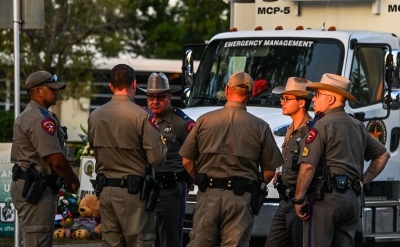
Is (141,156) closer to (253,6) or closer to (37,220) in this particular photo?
(37,220)

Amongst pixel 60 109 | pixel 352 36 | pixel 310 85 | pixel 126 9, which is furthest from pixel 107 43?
pixel 310 85

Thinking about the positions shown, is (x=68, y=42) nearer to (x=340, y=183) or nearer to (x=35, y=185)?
(x=35, y=185)

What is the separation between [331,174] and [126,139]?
65.6 inches

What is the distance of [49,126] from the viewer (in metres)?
9.07

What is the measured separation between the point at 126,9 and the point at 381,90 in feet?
62.2

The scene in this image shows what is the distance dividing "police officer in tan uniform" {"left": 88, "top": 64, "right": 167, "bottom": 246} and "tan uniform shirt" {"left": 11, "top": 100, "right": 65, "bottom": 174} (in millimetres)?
369

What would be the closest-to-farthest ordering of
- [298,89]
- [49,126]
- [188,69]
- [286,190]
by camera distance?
[49,126] < [286,190] < [298,89] < [188,69]

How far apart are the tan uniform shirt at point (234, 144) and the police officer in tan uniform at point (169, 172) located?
47.8 inches

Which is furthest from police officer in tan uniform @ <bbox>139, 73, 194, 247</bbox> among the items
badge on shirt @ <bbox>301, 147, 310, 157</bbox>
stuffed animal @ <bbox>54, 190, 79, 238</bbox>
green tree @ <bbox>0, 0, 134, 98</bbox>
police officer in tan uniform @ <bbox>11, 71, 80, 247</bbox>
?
green tree @ <bbox>0, 0, 134, 98</bbox>

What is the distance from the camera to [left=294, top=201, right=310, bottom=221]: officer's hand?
351 inches

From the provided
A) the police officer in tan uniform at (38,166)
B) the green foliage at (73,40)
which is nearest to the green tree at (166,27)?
the green foliage at (73,40)

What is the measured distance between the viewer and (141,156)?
8.88 m

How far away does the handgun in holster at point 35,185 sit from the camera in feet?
29.6

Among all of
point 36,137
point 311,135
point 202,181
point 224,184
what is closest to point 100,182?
point 36,137
